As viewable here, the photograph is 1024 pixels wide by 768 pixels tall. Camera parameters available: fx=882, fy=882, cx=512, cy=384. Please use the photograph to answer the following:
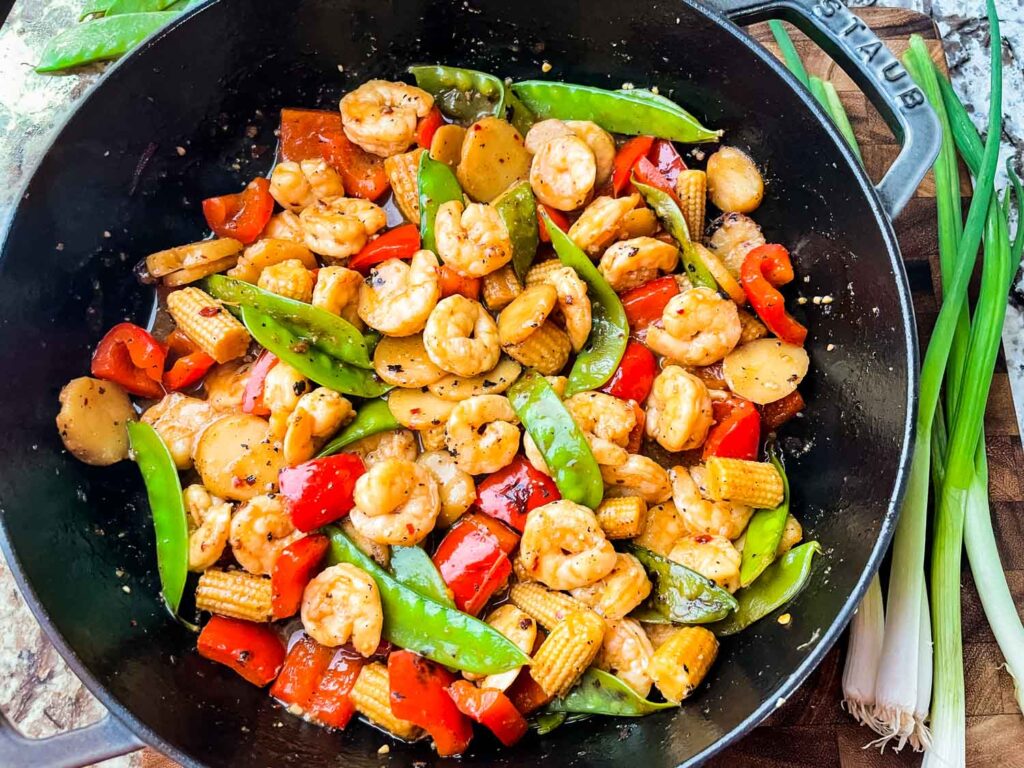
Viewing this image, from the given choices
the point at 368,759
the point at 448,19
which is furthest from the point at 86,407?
the point at 448,19

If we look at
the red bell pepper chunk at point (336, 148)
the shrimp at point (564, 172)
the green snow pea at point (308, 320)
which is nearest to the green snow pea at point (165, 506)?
the green snow pea at point (308, 320)

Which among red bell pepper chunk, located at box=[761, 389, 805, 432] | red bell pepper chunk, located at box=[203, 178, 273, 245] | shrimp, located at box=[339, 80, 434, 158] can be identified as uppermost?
shrimp, located at box=[339, 80, 434, 158]

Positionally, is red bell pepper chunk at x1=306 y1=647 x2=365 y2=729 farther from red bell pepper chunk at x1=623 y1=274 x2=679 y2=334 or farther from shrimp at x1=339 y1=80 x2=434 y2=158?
shrimp at x1=339 y1=80 x2=434 y2=158

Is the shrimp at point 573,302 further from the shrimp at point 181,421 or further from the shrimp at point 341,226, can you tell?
the shrimp at point 181,421

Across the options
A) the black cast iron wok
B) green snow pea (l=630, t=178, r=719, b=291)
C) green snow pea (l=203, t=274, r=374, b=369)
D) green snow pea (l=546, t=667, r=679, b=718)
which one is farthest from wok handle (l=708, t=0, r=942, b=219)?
green snow pea (l=203, t=274, r=374, b=369)

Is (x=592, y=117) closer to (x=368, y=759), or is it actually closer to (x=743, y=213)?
(x=743, y=213)

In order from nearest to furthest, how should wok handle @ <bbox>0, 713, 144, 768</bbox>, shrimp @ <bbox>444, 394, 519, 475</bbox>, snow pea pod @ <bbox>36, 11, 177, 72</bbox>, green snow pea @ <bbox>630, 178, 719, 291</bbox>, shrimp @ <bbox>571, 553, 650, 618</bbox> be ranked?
1. wok handle @ <bbox>0, 713, 144, 768</bbox>
2. shrimp @ <bbox>571, 553, 650, 618</bbox>
3. shrimp @ <bbox>444, 394, 519, 475</bbox>
4. green snow pea @ <bbox>630, 178, 719, 291</bbox>
5. snow pea pod @ <bbox>36, 11, 177, 72</bbox>
